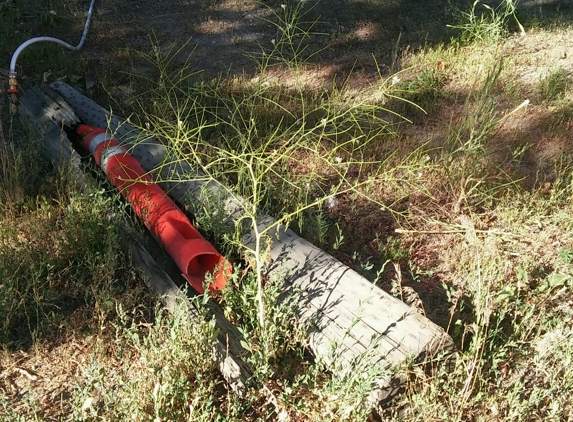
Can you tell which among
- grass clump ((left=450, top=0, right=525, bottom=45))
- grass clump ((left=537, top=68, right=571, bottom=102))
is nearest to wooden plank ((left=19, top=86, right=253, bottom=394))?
grass clump ((left=450, top=0, right=525, bottom=45))

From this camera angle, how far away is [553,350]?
2922 millimetres

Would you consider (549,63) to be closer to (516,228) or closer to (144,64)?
(516,228)

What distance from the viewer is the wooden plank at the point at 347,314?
2.65m

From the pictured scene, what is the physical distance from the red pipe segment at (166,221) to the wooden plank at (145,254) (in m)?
0.14

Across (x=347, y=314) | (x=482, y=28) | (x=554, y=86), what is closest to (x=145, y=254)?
(x=347, y=314)

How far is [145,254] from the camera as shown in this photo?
3.55 m

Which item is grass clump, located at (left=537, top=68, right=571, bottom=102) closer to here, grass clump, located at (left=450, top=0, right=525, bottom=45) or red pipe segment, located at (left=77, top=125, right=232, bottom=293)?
grass clump, located at (left=450, top=0, right=525, bottom=45)

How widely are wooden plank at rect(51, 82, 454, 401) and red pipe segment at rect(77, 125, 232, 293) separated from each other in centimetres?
29

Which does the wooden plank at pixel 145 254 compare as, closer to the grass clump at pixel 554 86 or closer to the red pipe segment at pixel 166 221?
the red pipe segment at pixel 166 221

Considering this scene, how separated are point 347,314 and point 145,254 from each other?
1432 mm

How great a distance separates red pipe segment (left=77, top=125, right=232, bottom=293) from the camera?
3334 mm

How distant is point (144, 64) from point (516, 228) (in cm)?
478

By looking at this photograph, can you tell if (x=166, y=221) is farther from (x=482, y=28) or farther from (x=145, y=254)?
(x=482, y=28)

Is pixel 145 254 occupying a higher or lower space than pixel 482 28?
lower
